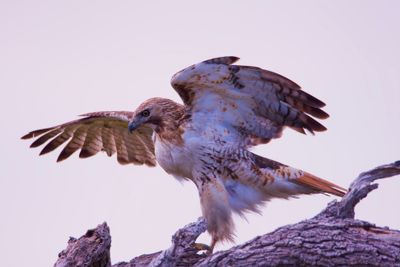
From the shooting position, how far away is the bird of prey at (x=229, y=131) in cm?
766

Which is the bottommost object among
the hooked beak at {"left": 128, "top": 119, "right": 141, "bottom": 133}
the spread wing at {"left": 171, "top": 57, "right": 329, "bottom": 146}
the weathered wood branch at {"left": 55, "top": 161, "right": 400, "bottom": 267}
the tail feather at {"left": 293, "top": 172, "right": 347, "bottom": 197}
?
the weathered wood branch at {"left": 55, "top": 161, "right": 400, "bottom": 267}

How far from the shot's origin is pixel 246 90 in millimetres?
7777

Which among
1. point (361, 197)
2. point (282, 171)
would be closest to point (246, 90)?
point (282, 171)

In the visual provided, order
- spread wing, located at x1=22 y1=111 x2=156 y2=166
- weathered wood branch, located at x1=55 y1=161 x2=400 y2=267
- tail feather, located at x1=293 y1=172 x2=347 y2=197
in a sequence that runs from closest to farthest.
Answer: weathered wood branch, located at x1=55 y1=161 x2=400 y2=267 → tail feather, located at x1=293 y1=172 x2=347 y2=197 → spread wing, located at x1=22 y1=111 x2=156 y2=166

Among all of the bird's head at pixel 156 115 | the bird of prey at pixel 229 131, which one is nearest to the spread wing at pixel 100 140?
the bird's head at pixel 156 115

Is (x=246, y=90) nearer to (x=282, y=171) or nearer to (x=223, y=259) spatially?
(x=282, y=171)

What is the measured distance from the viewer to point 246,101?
789cm

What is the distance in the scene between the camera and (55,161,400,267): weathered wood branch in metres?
5.50

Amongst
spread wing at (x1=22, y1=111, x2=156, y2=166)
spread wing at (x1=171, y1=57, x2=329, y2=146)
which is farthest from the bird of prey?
spread wing at (x1=22, y1=111, x2=156, y2=166)

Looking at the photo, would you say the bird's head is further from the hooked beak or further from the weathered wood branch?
the weathered wood branch

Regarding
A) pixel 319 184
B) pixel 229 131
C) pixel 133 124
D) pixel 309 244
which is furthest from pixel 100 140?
pixel 309 244

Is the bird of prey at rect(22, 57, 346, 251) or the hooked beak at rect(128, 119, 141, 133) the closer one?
the bird of prey at rect(22, 57, 346, 251)

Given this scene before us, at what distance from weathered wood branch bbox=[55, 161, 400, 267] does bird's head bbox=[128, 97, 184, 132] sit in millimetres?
2144

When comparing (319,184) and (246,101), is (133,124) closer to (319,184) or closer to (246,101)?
(246,101)
